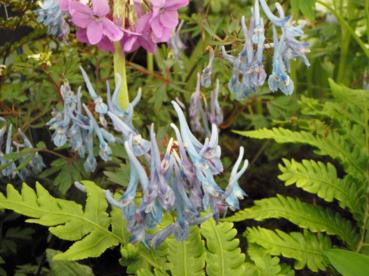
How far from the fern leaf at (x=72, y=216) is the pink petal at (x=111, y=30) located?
40cm

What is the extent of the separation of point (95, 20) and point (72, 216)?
0.51 m

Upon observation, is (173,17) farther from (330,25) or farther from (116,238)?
(330,25)

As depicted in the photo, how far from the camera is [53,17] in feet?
5.85

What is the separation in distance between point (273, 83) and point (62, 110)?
2.50 ft

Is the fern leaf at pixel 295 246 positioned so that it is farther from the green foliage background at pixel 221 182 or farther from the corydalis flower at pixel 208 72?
the corydalis flower at pixel 208 72

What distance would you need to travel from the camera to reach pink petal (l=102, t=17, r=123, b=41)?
4.77 feet

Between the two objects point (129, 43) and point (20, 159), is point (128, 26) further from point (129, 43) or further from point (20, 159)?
point (20, 159)

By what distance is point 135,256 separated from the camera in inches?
57.2

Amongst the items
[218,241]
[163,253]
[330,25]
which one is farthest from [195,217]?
[330,25]

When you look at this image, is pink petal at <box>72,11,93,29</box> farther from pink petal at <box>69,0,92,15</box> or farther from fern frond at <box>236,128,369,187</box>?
fern frond at <box>236,128,369,187</box>

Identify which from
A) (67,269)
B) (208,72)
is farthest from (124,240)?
(208,72)

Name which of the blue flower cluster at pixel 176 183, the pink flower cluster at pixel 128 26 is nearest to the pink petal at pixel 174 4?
the pink flower cluster at pixel 128 26

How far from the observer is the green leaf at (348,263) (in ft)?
4.17

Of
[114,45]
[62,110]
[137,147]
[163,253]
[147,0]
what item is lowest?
[163,253]
